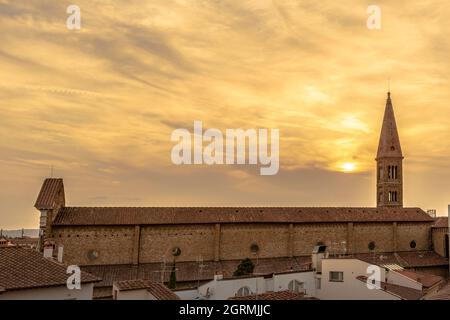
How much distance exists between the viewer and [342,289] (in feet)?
79.7

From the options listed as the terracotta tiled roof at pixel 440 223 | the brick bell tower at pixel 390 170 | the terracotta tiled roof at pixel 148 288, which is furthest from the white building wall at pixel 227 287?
the brick bell tower at pixel 390 170

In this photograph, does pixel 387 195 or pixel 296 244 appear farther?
pixel 387 195

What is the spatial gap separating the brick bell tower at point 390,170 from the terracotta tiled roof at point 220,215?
638 inches

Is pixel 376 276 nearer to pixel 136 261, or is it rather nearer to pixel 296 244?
pixel 296 244

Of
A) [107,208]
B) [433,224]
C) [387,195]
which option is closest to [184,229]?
[107,208]

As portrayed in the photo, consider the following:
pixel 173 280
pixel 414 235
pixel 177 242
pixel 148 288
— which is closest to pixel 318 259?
pixel 173 280

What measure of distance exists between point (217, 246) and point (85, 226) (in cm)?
1171

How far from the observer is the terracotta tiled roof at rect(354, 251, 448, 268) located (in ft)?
135

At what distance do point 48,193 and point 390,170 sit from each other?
51.1 meters

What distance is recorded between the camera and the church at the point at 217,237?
108 ft

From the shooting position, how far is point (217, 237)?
3678 cm

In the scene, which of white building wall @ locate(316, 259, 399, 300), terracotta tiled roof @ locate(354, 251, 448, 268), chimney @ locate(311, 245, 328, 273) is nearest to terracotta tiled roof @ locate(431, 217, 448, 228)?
terracotta tiled roof @ locate(354, 251, 448, 268)

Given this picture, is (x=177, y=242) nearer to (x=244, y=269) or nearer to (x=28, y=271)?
(x=244, y=269)
